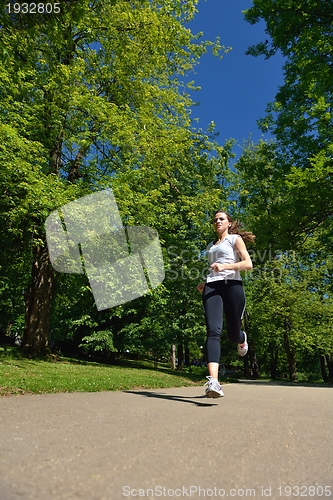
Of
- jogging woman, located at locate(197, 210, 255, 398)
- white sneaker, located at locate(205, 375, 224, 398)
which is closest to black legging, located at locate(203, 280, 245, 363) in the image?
jogging woman, located at locate(197, 210, 255, 398)

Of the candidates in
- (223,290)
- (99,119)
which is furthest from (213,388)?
(99,119)

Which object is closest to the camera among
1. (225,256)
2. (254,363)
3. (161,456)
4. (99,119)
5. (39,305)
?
(161,456)

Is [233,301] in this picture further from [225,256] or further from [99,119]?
[99,119]

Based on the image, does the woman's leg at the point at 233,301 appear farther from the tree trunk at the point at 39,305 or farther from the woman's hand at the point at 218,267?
the tree trunk at the point at 39,305

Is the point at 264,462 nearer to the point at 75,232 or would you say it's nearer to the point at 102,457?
the point at 102,457

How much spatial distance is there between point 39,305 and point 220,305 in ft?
30.2

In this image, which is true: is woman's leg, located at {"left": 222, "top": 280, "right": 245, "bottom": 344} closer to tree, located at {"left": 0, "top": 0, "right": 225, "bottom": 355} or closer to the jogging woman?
the jogging woman

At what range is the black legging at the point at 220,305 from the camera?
4.31 metres

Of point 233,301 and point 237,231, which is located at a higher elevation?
point 237,231

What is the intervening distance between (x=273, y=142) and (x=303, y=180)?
554cm

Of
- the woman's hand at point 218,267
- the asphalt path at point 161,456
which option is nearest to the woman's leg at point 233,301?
the woman's hand at point 218,267

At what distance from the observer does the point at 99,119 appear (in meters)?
10.6

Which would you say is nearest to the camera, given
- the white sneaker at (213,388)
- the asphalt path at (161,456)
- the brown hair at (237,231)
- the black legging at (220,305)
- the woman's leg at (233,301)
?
the asphalt path at (161,456)

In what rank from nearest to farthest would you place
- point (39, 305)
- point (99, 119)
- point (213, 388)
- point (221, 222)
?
point (213, 388)
point (221, 222)
point (99, 119)
point (39, 305)
